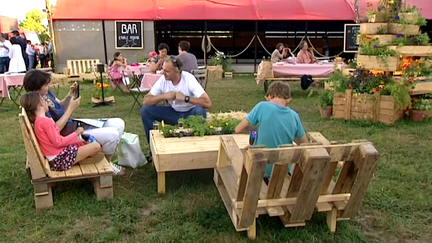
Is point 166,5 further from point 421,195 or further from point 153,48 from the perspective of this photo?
point 421,195

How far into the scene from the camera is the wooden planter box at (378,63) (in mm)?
6500

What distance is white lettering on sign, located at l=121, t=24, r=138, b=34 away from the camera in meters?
15.3

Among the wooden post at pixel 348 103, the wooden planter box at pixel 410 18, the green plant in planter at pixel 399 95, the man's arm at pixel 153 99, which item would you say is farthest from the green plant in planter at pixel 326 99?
the man's arm at pixel 153 99

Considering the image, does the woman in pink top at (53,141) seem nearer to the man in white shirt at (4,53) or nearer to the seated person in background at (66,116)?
the seated person in background at (66,116)

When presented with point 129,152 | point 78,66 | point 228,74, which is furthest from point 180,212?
point 78,66

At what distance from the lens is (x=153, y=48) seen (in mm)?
15586

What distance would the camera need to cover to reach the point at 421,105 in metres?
6.57

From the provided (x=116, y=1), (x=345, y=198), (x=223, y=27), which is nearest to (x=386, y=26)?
(x=345, y=198)

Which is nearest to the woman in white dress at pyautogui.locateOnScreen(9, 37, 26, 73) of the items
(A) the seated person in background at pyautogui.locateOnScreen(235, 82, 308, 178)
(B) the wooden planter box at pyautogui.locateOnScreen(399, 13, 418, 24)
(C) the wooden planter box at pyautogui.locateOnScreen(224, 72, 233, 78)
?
(C) the wooden planter box at pyautogui.locateOnScreen(224, 72, 233, 78)

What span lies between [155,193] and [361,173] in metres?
1.89

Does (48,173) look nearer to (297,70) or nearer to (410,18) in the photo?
(410,18)

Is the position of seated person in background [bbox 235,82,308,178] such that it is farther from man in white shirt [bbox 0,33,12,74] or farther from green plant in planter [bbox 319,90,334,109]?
man in white shirt [bbox 0,33,12,74]

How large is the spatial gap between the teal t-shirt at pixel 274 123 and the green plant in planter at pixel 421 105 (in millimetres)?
4469

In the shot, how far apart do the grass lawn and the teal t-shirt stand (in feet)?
2.11
